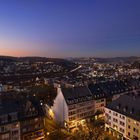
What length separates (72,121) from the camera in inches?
2413

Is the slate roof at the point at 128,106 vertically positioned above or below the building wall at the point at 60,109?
above

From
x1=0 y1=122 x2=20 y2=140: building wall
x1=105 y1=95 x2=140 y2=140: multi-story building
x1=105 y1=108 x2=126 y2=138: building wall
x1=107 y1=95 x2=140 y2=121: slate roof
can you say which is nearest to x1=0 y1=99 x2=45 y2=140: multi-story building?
x1=0 y1=122 x2=20 y2=140: building wall

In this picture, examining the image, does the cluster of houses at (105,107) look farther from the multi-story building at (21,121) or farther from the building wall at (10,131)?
the building wall at (10,131)

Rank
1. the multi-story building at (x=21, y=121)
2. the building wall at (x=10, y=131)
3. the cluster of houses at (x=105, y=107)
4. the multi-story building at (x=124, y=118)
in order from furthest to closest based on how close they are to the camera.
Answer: the cluster of houses at (x=105, y=107) → the multi-story building at (x=124, y=118) → the multi-story building at (x=21, y=121) → the building wall at (x=10, y=131)

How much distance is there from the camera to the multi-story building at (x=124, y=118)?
48781mm

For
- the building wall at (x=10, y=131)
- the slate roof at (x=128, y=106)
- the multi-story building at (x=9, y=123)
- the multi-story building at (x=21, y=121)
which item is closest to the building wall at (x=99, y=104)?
the slate roof at (x=128, y=106)

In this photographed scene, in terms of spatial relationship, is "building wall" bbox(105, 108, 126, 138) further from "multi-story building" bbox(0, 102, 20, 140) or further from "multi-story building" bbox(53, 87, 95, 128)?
"multi-story building" bbox(0, 102, 20, 140)

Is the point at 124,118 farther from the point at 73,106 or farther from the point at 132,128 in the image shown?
the point at 73,106

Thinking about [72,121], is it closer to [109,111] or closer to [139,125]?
[109,111]

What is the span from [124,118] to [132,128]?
3.08 m

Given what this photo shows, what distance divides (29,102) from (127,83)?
40996 mm

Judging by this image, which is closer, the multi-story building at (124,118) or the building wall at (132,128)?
the building wall at (132,128)

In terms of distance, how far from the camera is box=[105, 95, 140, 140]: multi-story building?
48781 millimetres

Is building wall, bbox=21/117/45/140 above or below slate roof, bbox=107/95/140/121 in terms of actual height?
below
